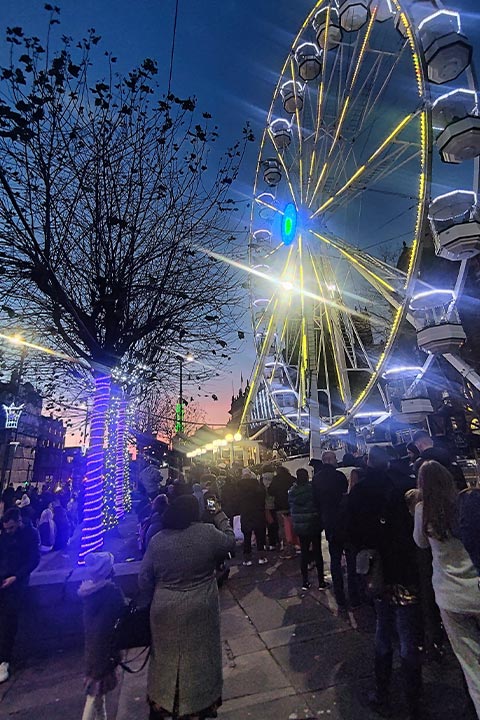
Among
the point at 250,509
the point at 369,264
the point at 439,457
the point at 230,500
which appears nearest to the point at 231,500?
the point at 230,500

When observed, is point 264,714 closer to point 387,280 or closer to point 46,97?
point 46,97

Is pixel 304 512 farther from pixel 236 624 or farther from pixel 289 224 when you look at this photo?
pixel 289 224

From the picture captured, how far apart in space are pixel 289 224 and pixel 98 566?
41.3ft

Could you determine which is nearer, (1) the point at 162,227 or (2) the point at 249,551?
(1) the point at 162,227

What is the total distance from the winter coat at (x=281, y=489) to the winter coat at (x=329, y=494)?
3.03 metres

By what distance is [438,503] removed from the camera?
8.67 ft

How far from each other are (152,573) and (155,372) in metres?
9.61

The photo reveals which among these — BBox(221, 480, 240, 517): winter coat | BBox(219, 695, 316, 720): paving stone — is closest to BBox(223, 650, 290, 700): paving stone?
BBox(219, 695, 316, 720): paving stone

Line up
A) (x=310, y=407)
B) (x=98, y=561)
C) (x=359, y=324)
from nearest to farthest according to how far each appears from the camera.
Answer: (x=98, y=561) < (x=310, y=407) < (x=359, y=324)

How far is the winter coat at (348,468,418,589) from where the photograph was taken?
9.90 ft

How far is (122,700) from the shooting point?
3.49m

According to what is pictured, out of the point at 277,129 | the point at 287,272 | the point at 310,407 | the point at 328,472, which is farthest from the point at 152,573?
the point at 277,129

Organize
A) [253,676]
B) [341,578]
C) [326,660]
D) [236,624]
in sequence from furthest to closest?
[341,578] < [236,624] < [326,660] < [253,676]

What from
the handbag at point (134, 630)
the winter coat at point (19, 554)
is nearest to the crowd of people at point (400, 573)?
the handbag at point (134, 630)
